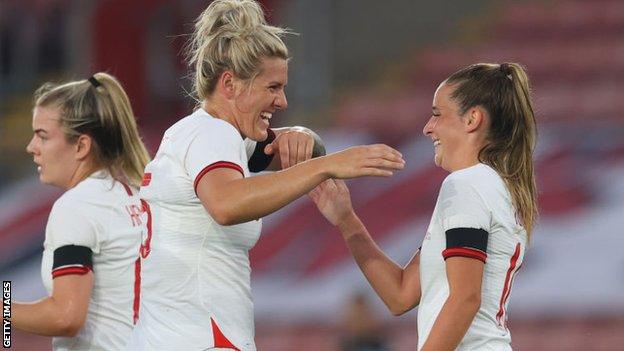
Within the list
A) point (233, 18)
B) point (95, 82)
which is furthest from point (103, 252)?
point (233, 18)

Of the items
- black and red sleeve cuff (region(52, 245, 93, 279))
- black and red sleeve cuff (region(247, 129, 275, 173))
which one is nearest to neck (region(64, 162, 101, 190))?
black and red sleeve cuff (region(52, 245, 93, 279))

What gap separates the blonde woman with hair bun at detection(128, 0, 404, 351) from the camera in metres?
3.66

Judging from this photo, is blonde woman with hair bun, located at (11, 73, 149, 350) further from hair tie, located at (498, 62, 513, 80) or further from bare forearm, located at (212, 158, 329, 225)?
hair tie, located at (498, 62, 513, 80)

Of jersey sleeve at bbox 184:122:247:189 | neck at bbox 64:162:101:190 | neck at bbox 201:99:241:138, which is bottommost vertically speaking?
neck at bbox 64:162:101:190

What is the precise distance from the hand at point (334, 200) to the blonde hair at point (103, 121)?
70 centimetres

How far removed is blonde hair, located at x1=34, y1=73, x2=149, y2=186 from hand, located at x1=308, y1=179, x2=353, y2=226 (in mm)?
702

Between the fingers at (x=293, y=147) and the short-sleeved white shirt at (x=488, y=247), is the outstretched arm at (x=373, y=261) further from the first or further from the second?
the short-sleeved white shirt at (x=488, y=247)

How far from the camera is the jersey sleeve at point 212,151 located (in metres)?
3.57

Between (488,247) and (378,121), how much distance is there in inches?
338

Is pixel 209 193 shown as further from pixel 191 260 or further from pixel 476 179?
pixel 476 179

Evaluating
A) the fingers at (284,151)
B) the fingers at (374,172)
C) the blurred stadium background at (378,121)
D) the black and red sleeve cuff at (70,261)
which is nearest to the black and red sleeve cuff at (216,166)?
the fingers at (374,172)

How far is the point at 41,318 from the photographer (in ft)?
13.4

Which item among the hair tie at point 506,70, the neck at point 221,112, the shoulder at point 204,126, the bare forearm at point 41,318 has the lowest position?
the bare forearm at point 41,318

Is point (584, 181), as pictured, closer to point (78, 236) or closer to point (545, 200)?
point (545, 200)
